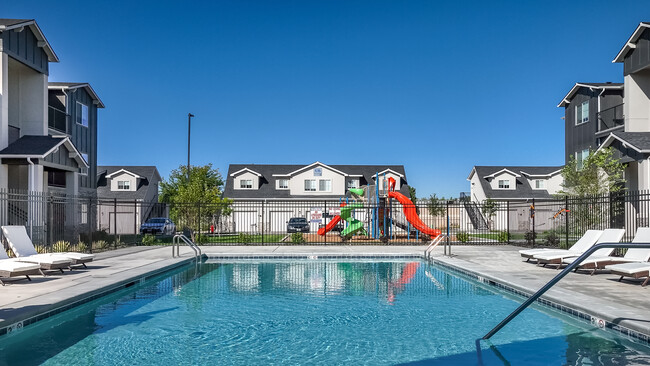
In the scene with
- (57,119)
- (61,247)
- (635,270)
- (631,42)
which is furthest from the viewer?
(57,119)

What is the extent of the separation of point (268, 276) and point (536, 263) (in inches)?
296

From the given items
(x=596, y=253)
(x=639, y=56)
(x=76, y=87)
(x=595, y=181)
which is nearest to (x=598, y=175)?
(x=595, y=181)

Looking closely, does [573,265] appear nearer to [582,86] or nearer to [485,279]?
[485,279]

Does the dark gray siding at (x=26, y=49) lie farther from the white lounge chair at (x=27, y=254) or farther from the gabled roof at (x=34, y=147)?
the white lounge chair at (x=27, y=254)

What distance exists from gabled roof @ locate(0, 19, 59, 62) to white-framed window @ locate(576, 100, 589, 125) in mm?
29245

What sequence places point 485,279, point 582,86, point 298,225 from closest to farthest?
point 485,279 → point 582,86 → point 298,225

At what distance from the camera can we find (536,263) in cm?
1370

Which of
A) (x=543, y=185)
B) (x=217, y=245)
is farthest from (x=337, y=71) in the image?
(x=543, y=185)

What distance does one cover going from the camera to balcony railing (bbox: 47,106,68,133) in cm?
2360

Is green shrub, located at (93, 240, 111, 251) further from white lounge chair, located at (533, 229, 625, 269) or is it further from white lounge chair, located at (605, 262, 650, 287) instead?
white lounge chair, located at (605, 262, 650, 287)

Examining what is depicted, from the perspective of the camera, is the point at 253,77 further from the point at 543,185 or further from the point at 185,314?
the point at 543,185

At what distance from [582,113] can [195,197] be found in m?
24.9

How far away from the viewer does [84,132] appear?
27.9m

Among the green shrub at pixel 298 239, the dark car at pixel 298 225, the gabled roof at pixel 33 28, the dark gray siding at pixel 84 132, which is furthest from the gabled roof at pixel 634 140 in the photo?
the dark gray siding at pixel 84 132
